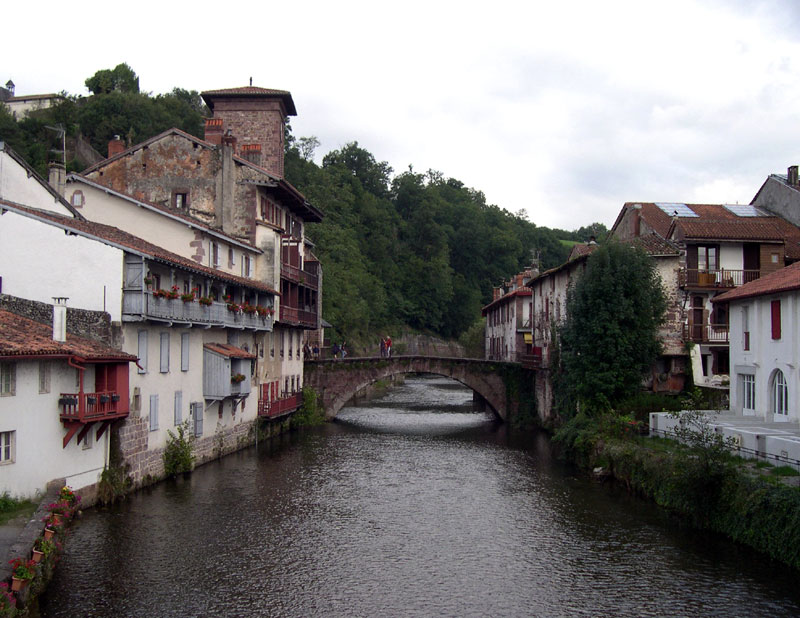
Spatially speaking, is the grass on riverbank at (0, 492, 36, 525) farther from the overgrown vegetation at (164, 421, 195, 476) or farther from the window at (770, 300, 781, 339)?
the window at (770, 300, 781, 339)

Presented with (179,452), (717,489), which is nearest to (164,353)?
(179,452)

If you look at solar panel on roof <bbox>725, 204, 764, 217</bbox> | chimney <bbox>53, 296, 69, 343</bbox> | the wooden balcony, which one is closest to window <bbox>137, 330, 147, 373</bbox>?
the wooden balcony

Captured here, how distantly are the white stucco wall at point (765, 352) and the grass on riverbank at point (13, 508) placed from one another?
80.3ft

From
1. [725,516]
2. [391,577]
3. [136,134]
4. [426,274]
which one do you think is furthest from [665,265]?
[426,274]

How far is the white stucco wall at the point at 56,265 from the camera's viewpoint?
84.1 ft

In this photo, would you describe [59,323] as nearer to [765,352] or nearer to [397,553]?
[397,553]

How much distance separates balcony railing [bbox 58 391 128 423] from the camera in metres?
21.8

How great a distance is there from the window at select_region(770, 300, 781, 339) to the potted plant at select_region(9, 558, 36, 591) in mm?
25985

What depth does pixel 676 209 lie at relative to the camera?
1807 inches

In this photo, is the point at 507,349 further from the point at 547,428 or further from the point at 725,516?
the point at 725,516

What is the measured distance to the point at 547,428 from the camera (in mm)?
48656

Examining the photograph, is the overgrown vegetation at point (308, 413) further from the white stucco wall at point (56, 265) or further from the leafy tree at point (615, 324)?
the white stucco wall at point (56, 265)

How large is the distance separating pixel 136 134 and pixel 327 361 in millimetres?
37297

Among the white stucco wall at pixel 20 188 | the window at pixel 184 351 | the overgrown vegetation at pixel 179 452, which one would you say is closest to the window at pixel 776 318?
the window at pixel 184 351
